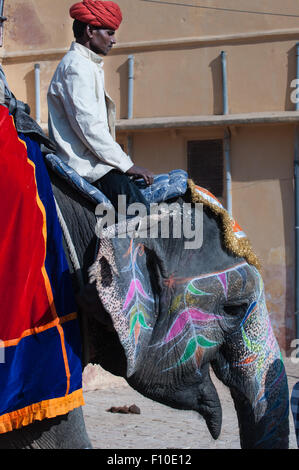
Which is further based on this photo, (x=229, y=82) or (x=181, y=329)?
(x=229, y=82)

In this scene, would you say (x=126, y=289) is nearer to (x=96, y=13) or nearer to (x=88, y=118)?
(x=88, y=118)

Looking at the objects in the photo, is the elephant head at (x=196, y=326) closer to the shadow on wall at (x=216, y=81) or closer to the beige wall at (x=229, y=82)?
the beige wall at (x=229, y=82)

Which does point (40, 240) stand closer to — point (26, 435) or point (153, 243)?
point (153, 243)

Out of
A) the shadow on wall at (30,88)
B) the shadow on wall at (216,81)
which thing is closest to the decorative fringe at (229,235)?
the shadow on wall at (216,81)

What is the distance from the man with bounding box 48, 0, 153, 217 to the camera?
341cm

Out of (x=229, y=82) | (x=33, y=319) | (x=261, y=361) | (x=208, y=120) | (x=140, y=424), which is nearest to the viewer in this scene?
(x=33, y=319)

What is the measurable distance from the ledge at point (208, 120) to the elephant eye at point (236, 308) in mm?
9098

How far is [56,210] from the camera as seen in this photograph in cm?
318

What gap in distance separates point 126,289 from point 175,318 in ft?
1.09

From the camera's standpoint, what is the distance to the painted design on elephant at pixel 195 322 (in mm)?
3236

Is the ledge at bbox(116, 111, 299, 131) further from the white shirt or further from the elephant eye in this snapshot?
the elephant eye

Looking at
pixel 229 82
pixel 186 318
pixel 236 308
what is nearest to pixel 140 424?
pixel 236 308

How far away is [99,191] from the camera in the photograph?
3.37m
